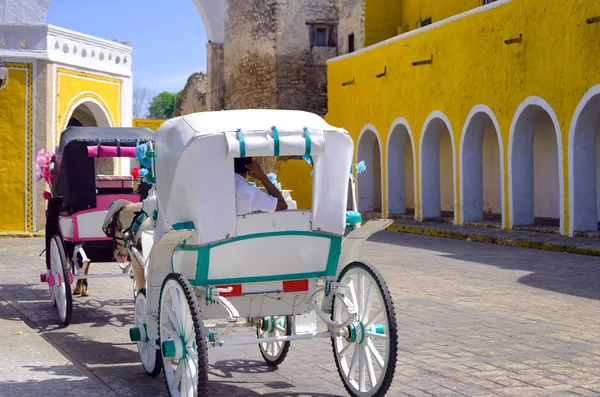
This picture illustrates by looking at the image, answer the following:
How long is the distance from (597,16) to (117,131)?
855 centimetres

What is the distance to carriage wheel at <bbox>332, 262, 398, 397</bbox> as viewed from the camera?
4.98 meters

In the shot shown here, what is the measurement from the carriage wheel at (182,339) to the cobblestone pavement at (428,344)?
563mm

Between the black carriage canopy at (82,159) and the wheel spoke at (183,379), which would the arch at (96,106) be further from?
the wheel spoke at (183,379)

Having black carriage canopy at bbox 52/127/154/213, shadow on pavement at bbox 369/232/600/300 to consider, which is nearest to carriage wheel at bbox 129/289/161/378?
black carriage canopy at bbox 52/127/154/213

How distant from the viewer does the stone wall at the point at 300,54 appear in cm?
3234

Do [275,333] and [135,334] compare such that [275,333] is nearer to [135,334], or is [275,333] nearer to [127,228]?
[135,334]

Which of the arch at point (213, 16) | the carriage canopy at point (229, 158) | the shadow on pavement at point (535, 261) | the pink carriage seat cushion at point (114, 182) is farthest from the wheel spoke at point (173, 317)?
the arch at point (213, 16)

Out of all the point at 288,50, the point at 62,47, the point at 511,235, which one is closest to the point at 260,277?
the point at 511,235

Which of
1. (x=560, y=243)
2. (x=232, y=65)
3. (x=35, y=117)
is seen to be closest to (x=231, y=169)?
(x=560, y=243)

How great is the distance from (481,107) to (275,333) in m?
13.1

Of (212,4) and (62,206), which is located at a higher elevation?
(212,4)

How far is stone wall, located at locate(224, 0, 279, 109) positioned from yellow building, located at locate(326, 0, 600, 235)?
5.79m

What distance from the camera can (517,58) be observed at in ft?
56.5

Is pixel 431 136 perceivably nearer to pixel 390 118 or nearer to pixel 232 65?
pixel 390 118
